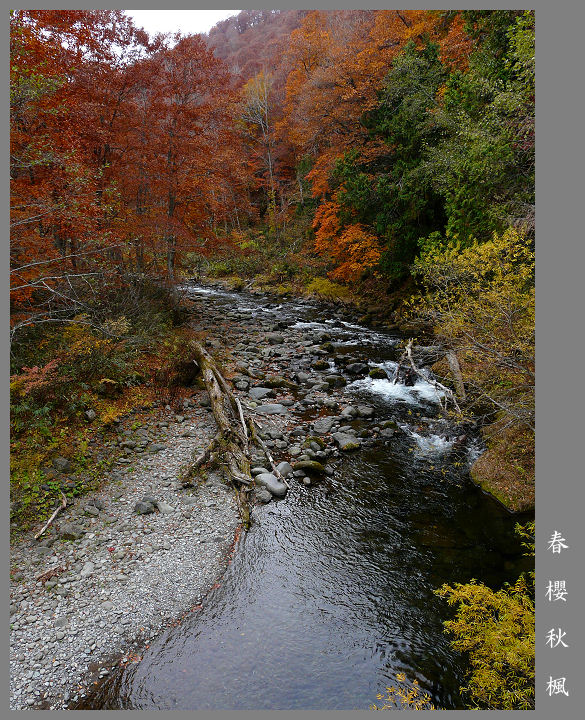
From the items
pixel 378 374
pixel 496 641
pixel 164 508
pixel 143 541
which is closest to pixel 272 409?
pixel 378 374

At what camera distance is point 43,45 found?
29.1 ft

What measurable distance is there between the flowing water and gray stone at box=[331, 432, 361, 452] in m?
0.26

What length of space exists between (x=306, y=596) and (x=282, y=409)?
5592 millimetres

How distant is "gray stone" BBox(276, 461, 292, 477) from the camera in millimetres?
8218

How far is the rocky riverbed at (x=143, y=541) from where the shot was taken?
4781 millimetres

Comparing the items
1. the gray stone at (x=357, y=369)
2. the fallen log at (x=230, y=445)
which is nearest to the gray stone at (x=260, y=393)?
the fallen log at (x=230, y=445)

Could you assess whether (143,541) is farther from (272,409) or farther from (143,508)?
(272,409)

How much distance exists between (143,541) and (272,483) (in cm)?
256

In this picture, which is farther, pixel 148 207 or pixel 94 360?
pixel 148 207

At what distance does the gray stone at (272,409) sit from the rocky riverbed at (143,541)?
0.13 ft

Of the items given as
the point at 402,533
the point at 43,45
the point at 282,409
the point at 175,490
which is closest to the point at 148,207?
the point at 43,45

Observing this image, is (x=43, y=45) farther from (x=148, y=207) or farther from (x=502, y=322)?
(x=502, y=322)

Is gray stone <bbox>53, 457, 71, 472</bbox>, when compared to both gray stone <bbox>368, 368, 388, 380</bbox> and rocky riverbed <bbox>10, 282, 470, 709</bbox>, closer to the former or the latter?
rocky riverbed <bbox>10, 282, 470, 709</bbox>

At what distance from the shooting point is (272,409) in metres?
10.8
